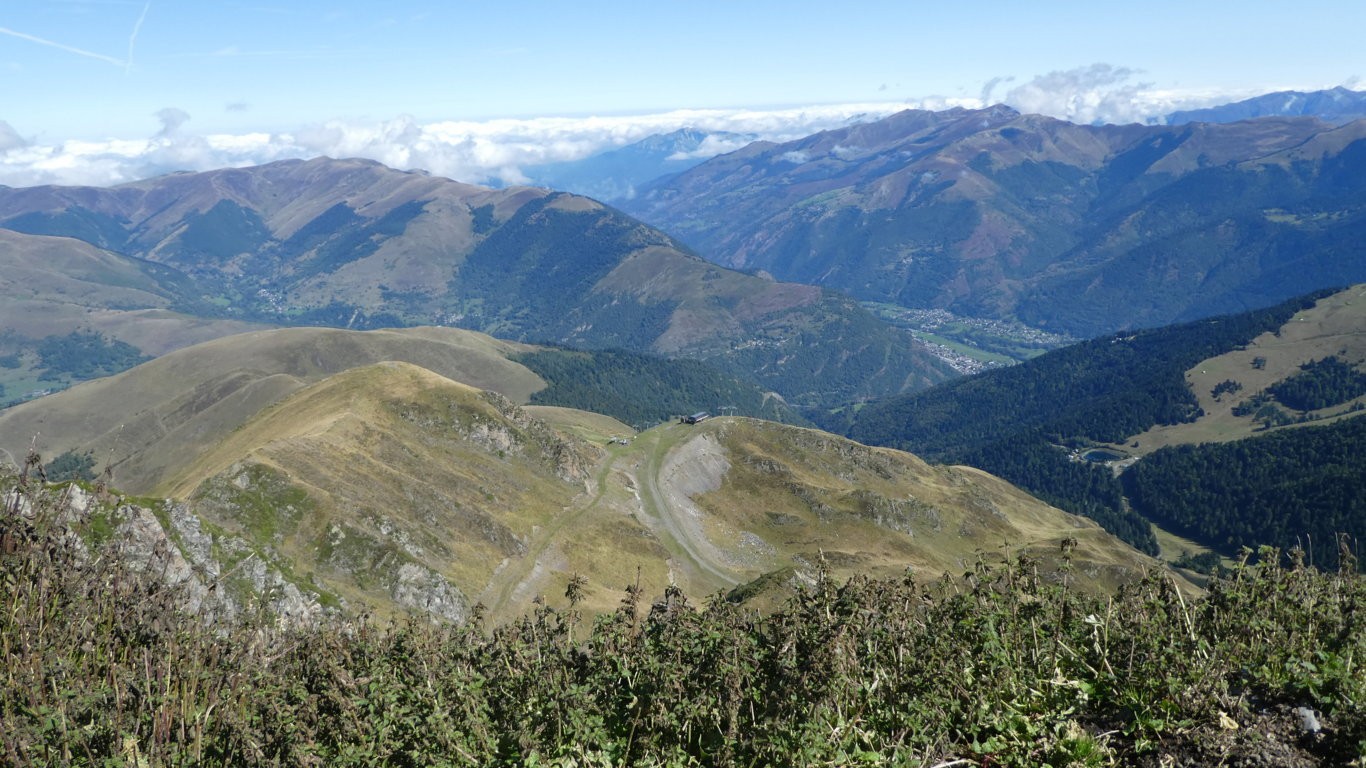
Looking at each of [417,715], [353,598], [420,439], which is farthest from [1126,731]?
[420,439]

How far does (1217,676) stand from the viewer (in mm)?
16703

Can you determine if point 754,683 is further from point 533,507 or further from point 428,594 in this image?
point 533,507

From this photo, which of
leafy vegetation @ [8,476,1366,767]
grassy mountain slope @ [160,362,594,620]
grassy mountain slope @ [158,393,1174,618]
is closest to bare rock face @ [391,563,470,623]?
grassy mountain slope @ [160,362,594,620]

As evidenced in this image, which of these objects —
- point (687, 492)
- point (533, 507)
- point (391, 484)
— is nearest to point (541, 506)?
point (533, 507)

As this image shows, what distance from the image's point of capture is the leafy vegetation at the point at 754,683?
648 inches

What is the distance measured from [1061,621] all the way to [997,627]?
6.62 feet

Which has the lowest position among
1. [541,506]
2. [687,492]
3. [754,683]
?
[687,492]

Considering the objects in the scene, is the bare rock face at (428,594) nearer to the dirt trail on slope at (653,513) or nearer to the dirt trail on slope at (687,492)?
the dirt trail on slope at (653,513)

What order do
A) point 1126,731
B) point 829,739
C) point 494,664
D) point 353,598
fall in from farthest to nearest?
point 353,598
point 494,664
point 829,739
point 1126,731

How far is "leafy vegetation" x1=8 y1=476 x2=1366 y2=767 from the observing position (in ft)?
54.0

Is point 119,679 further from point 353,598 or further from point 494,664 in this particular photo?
point 353,598

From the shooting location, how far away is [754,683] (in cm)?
2142

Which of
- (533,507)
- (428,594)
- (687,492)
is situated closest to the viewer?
(428,594)

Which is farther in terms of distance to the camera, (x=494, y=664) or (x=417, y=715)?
(x=494, y=664)
